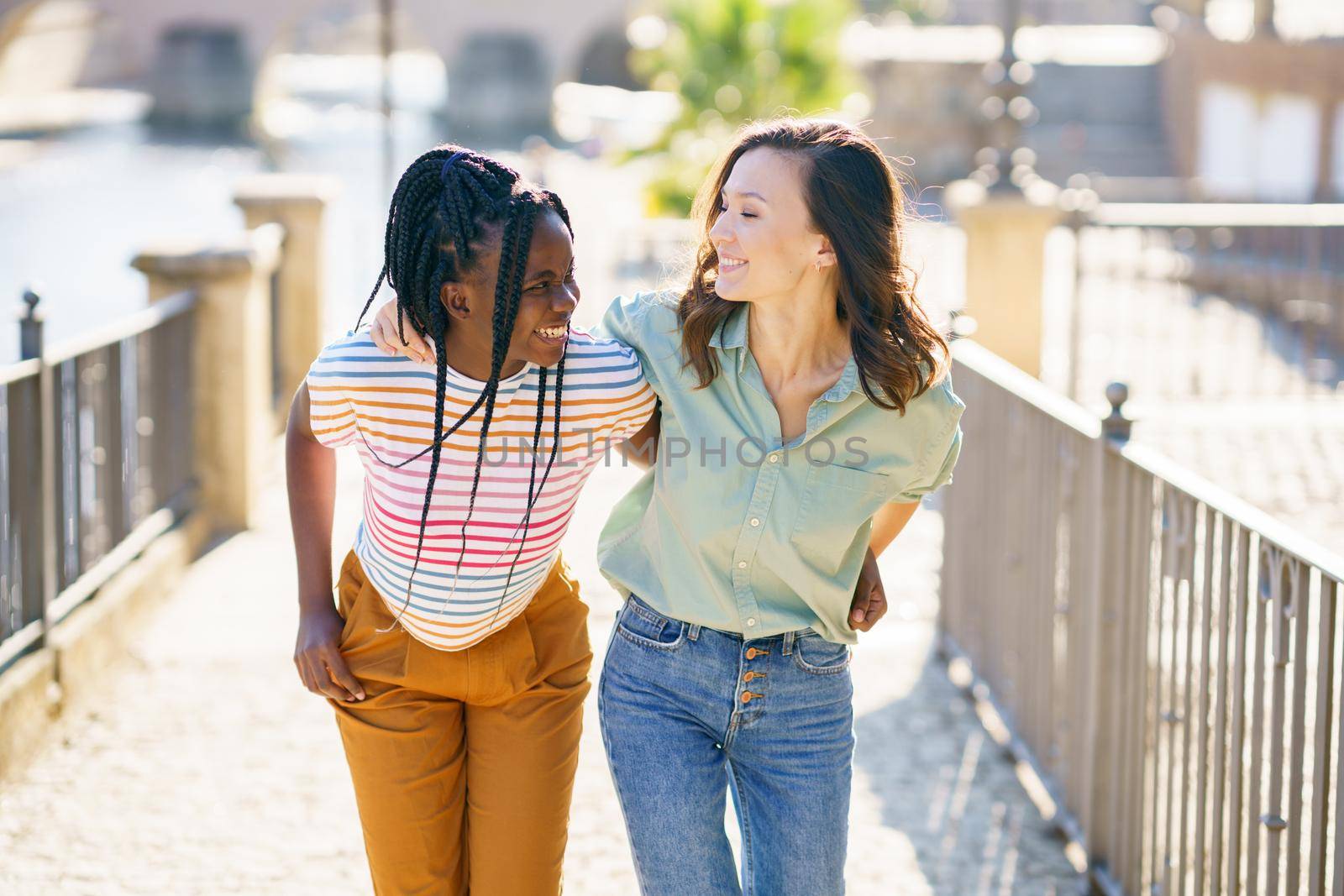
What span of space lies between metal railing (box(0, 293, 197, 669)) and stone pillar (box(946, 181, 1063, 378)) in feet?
16.3

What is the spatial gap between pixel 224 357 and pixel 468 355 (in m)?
4.91

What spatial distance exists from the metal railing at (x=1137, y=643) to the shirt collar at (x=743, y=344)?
2.81ft

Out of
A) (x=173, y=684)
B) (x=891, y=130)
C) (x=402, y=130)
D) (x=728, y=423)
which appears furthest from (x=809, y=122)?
(x=402, y=130)

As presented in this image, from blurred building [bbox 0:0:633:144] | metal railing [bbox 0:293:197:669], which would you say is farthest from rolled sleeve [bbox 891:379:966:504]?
blurred building [bbox 0:0:633:144]

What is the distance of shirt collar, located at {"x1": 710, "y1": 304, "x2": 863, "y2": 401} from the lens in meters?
2.74

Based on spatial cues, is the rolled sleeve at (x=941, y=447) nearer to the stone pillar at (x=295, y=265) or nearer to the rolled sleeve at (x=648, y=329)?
the rolled sleeve at (x=648, y=329)

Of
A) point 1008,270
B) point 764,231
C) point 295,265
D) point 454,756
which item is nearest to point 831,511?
point 764,231

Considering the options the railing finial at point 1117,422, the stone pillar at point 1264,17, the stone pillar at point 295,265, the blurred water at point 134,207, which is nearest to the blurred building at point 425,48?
the blurred water at point 134,207

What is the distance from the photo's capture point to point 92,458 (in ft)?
20.0

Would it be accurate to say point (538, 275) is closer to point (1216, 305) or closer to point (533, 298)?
point (533, 298)

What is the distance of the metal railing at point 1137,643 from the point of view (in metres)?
2.96

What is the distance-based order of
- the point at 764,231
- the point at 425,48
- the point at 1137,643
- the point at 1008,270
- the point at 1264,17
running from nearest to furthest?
the point at 764,231, the point at 1137,643, the point at 1008,270, the point at 1264,17, the point at 425,48

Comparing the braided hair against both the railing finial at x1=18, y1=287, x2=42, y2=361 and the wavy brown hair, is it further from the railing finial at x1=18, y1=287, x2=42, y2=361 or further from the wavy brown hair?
the railing finial at x1=18, y1=287, x2=42, y2=361

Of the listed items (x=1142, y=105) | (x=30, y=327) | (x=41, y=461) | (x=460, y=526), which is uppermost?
(x=1142, y=105)
